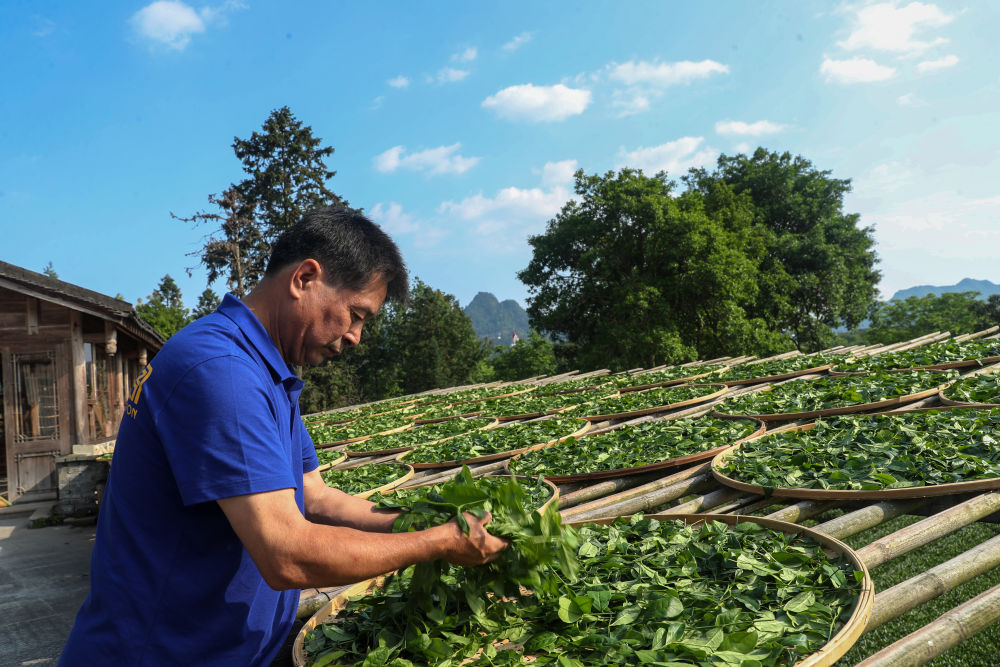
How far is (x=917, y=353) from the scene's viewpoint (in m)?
6.67

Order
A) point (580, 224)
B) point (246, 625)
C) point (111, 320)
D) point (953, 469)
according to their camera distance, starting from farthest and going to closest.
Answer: point (580, 224) < point (111, 320) < point (953, 469) < point (246, 625)

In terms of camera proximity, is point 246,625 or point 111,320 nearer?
point 246,625

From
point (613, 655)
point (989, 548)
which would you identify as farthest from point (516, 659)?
point (989, 548)

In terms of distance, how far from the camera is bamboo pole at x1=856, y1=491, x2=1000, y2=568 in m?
1.98

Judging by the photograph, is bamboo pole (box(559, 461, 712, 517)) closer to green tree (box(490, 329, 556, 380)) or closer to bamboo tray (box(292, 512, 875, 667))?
bamboo tray (box(292, 512, 875, 667))

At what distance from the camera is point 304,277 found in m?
1.61

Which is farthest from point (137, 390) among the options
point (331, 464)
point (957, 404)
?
point (957, 404)

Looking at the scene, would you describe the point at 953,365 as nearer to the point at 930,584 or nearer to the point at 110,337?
the point at 930,584

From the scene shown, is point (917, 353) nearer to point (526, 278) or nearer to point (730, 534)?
point (730, 534)

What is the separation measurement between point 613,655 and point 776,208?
30.3 meters

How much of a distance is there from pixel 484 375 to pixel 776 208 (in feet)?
58.2

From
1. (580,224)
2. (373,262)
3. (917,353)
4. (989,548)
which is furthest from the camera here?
(580,224)

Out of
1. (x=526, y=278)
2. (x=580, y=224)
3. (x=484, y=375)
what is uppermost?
(x=580, y=224)

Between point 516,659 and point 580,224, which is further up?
point 580,224
